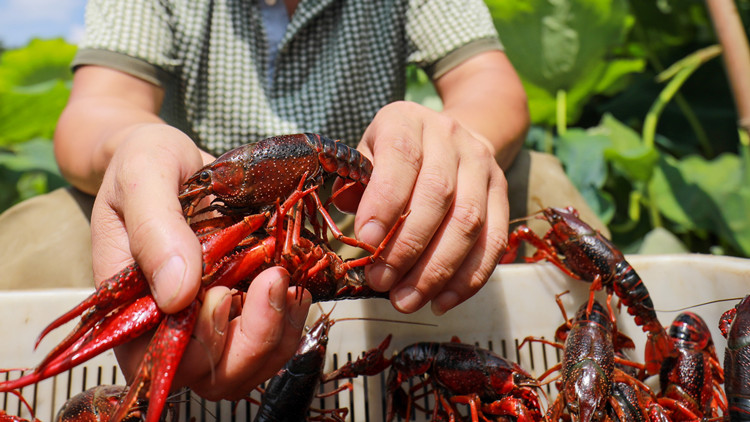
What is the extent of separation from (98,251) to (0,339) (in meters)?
0.67

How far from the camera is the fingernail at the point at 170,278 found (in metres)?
0.96

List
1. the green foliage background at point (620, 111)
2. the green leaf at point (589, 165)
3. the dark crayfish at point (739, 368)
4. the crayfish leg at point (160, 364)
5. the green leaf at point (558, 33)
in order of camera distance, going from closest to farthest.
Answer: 1. the crayfish leg at point (160, 364)
2. the dark crayfish at point (739, 368)
3. the green foliage background at point (620, 111)
4. the green leaf at point (589, 165)
5. the green leaf at point (558, 33)

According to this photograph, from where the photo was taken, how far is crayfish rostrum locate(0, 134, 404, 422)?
972 mm

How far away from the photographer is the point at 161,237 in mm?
997

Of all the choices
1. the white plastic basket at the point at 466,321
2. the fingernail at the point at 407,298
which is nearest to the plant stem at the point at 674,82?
the white plastic basket at the point at 466,321

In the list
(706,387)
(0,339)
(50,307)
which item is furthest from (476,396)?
(0,339)

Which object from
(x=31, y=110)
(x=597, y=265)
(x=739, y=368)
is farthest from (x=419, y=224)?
(x=31, y=110)

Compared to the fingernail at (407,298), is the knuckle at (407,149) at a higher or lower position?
higher

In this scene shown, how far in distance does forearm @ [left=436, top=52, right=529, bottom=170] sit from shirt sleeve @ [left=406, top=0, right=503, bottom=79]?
0.04 metres

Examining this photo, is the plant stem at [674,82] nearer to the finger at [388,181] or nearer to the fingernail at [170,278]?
the finger at [388,181]

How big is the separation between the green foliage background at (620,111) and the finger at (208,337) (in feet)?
8.01

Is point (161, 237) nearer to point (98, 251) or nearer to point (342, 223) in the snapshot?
point (98, 251)

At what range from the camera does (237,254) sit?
122 cm

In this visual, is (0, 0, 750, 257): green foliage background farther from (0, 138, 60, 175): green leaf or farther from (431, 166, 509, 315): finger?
(431, 166, 509, 315): finger
